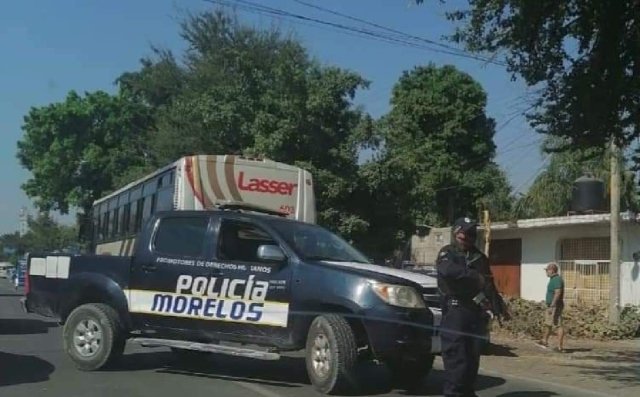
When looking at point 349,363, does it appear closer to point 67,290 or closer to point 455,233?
point 455,233

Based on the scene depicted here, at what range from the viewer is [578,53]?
1180 centimetres

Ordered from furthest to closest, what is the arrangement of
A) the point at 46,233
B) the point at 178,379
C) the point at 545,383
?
the point at 46,233 → the point at 545,383 → the point at 178,379

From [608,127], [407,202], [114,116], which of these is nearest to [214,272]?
[608,127]

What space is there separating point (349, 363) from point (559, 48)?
224 inches

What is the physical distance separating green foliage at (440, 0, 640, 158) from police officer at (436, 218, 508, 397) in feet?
14.0

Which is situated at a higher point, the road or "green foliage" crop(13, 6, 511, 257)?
"green foliage" crop(13, 6, 511, 257)

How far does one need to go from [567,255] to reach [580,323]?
20.3ft

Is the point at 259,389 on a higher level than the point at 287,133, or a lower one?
lower

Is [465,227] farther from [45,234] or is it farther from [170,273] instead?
[45,234]

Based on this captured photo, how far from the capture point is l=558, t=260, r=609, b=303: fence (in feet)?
75.9

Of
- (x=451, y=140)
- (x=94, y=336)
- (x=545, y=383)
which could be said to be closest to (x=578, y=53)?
(x=545, y=383)

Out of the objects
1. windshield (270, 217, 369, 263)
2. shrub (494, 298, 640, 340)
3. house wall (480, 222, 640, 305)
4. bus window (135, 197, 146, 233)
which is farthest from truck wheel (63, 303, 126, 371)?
→ house wall (480, 222, 640, 305)

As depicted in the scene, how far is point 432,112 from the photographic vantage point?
38.6 meters

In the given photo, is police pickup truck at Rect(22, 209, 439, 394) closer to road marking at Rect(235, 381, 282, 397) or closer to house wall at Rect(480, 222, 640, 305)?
road marking at Rect(235, 381, 282, 397)
